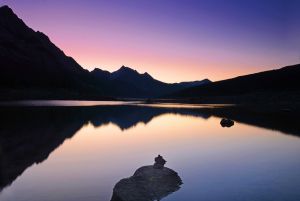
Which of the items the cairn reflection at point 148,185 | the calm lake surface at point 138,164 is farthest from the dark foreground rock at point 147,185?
the calm lake surface at point 138,164

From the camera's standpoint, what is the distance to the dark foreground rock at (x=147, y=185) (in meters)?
16.7

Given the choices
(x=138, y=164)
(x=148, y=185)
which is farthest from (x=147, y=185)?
(x=138, y=164)

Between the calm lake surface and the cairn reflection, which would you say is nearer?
the cairn reflection

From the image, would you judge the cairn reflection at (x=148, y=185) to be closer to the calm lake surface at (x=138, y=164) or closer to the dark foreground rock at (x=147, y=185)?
the dark foreground rock at (x=147, y=185)

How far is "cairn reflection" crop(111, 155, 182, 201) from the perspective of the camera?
16688 mm

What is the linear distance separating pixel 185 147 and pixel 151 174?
1751cm

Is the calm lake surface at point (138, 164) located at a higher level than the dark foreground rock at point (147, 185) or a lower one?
lower

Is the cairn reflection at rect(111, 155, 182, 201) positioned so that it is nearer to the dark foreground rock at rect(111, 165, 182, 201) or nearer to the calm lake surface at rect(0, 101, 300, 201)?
the dark foreground rock at rect(111, 165, 182, 201)

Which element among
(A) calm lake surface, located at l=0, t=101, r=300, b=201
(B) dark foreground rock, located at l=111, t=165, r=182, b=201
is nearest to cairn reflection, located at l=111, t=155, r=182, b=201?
(B) dark foreground rock, located at l=111, t=165, r=182, b=201

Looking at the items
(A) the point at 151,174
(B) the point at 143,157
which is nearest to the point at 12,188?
(A) the point at 151,174

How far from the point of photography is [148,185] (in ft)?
59.7

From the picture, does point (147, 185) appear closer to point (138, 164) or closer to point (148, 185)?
point (148, 185)

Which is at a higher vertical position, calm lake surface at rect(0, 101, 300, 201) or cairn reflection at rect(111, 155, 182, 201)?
cairn reflection at rect(111, 155, 182, 201)

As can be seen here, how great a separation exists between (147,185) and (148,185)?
67mm
